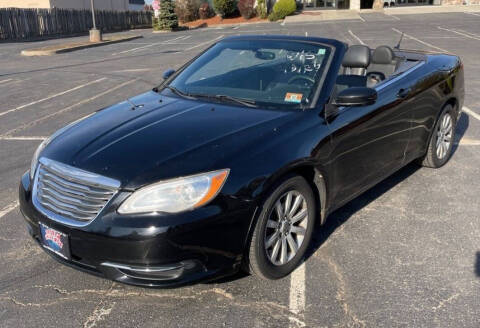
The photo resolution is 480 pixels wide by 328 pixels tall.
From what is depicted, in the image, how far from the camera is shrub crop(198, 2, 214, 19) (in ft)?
143

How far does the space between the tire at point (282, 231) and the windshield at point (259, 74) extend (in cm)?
73

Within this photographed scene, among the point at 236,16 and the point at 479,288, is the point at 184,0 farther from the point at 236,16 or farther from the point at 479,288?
the point at 479,288

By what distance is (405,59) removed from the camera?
17.0 feet

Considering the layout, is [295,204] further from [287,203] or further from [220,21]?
[220,21]

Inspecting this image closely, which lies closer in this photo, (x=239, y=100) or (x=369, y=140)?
(x=239, y=100)

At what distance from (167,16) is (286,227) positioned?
3586 centimetres

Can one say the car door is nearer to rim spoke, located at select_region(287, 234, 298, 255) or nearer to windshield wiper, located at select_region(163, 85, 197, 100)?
rim spoke, located at select_region(287, 234, 298, 255)

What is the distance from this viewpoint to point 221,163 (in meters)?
2.74

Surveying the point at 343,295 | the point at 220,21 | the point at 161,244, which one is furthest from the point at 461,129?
the point at 220,21

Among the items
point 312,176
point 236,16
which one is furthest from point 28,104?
point 236,16

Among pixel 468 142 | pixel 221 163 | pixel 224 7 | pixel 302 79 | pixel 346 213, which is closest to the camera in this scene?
pixel 221 163

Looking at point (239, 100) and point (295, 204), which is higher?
point (239, 100)

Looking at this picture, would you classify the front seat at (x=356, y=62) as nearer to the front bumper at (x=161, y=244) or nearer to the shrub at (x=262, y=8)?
the front bumper at (x=161, y=244)

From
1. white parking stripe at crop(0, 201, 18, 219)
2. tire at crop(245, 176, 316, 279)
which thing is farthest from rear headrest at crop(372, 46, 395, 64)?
white parking stripe at crop(0, 201, 18, 219)
